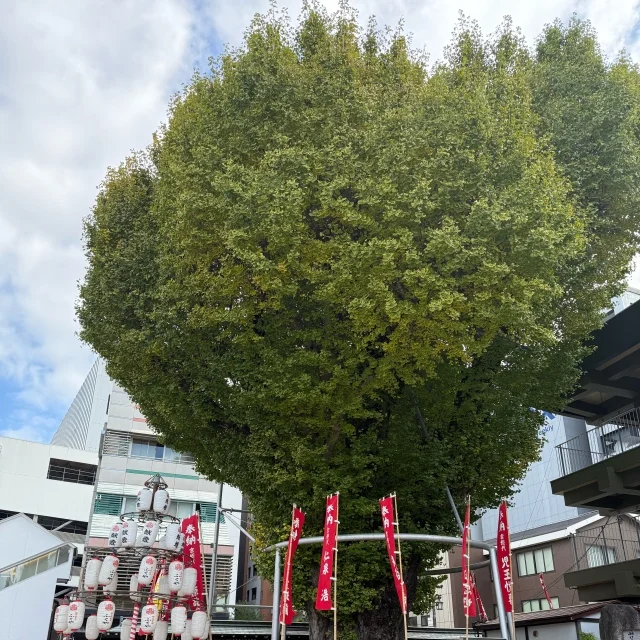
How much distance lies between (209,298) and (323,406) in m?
3.02

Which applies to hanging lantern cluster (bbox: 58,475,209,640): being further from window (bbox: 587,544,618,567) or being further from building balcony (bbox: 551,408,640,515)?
window (bbox: 587,544,618,567)

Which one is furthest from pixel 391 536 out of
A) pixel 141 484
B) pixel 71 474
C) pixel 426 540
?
pixel 71 474

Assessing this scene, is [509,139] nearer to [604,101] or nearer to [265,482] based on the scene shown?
[604,101]

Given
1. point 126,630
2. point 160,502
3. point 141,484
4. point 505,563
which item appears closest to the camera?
point 505,563

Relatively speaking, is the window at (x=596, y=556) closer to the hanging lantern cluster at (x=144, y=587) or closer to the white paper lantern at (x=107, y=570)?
the hanging lantern cluster at (x=144, y=587)

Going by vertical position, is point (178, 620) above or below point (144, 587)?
below

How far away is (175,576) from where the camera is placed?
13.2 metres

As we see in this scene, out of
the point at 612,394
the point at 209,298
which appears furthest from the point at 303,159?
the point at 612,394

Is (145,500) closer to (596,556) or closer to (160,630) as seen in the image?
(160,630)

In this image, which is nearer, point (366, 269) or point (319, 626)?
point (366, 269)

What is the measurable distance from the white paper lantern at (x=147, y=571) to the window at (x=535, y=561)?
20.5 meters

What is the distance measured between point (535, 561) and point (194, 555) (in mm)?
20206

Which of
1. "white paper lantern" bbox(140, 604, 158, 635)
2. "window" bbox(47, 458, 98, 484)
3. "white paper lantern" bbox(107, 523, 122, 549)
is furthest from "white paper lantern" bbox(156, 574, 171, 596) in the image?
"window" bbox(47, 458, 98, 484)

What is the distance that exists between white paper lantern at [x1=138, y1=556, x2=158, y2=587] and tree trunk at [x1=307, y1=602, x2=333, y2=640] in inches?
135
